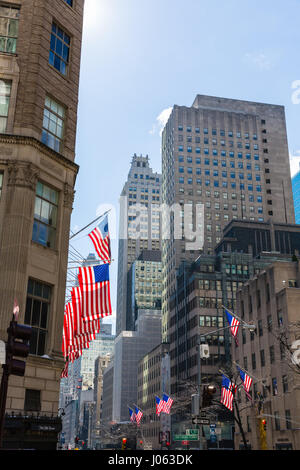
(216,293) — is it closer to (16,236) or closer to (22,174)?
(22,174)

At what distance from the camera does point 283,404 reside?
6209cm

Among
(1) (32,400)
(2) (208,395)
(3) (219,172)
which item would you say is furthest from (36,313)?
(3) (219,172)

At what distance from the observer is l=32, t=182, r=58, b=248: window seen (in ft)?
79.0

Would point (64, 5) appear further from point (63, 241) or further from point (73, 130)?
point (63, 241)

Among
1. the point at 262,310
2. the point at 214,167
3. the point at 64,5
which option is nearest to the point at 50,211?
the point at 64,5

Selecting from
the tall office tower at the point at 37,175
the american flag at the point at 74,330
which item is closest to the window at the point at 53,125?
the tall office tower at the point at 37,175

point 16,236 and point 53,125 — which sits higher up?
point 53,125

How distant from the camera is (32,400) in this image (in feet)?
70.0

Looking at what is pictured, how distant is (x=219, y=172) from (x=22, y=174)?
139 meters

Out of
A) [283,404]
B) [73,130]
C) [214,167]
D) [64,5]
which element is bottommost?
[283,404]

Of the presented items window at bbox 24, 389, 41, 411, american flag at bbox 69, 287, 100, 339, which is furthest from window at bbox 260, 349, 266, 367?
window at bbox 24, 389, 41, 411
